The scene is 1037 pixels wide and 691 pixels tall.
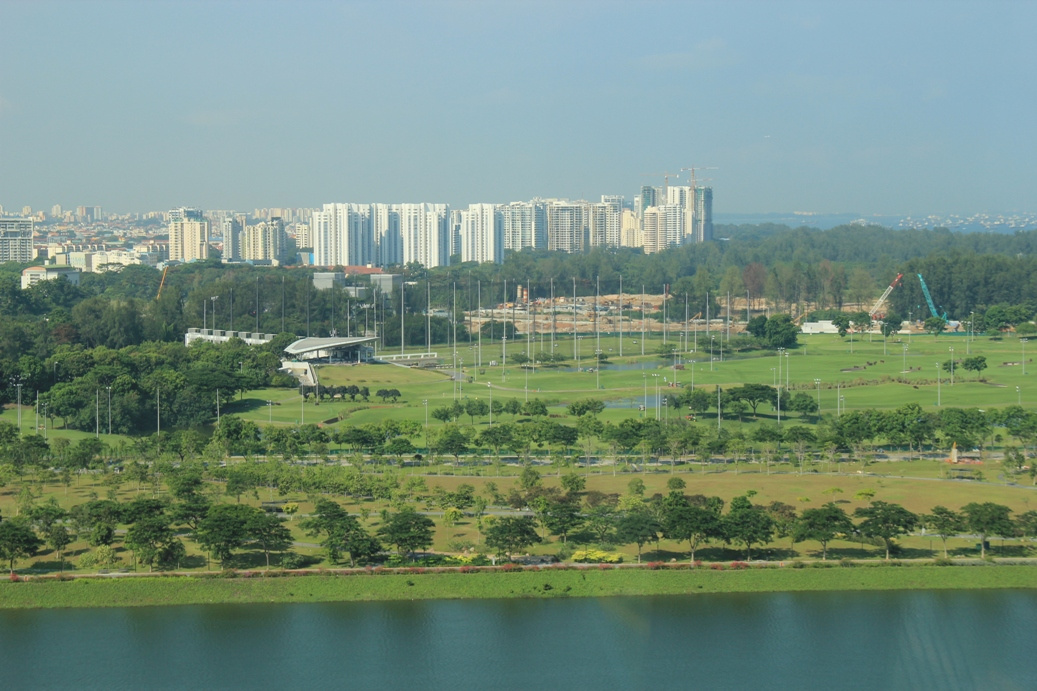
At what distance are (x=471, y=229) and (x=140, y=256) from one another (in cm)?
1868

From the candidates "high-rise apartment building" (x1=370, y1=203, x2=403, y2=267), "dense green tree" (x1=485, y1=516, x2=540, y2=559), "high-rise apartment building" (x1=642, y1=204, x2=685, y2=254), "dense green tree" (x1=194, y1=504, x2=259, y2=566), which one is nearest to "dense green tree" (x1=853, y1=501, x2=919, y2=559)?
"dense green tree" (x1=485, y1=516, x2=540, y2=559)

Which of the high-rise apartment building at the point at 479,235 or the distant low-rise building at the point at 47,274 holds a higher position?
the high-rise apartment building at the point at 479,235

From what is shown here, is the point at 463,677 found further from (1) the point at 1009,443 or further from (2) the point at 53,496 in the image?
(1) the point at 1009,443

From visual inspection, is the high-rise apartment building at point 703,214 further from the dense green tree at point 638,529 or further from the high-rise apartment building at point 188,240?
the dense green tree at point 638,529

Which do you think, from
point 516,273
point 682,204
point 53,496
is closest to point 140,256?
point 516,273

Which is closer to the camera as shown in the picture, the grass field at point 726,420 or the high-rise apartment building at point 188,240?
the grass field at point 726,420

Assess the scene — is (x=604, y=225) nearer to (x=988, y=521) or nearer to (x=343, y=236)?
(x=343, y=236)

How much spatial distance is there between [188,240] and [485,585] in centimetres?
6345

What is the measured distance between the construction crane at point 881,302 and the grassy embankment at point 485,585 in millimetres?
31079

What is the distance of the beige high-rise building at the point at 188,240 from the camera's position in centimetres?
7319

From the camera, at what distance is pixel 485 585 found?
45.1 feet

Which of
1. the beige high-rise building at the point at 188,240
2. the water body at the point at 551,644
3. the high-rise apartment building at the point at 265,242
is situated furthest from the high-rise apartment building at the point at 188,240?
the water body at the point at 551,644

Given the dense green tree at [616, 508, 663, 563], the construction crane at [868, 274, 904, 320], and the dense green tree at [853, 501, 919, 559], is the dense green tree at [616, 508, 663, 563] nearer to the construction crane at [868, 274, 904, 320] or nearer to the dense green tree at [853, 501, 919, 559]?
the dense green tree at [853, 501, 919, 559]

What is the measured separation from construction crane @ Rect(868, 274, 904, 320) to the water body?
32243 millimetres
